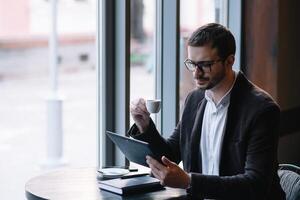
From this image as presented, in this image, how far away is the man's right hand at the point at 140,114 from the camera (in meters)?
2.33

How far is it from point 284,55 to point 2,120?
227 centimetres

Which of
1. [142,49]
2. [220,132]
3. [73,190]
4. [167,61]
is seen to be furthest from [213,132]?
[167,61]

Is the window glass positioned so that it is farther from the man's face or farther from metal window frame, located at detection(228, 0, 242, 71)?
metal window frame, located at detection(228, 0, 242, 71)

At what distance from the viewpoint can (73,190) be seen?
7.04ft

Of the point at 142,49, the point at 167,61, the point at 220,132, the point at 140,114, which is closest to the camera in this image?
the point at 220,132

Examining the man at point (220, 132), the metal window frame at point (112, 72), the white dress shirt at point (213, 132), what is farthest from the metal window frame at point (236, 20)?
the white dress shirt at point (213, 132)

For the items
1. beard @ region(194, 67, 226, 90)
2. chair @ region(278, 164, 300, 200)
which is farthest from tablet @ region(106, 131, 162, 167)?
chair @ region(278, 164, 300, 200)

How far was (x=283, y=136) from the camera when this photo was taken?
423cm

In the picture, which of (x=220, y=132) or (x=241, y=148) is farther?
(x=220, y=132)

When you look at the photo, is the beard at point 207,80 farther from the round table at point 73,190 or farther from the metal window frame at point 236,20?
the metal window frame at point 236,20

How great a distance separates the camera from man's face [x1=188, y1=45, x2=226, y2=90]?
2139 millimetres

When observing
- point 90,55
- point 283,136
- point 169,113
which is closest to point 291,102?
point 283,136

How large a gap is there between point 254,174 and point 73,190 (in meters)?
0.66

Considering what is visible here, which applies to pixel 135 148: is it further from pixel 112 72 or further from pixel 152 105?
pixel 112 72
